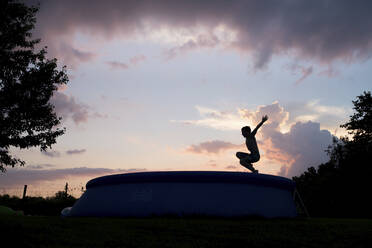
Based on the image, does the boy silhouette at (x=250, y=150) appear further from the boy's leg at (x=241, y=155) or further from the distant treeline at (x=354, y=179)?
the distant treeline at (x=354, y=179)

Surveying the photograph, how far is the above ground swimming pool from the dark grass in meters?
2.80

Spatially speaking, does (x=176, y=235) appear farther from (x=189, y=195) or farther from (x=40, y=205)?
(x=40, y=205)

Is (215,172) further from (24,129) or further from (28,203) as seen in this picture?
(28,203)

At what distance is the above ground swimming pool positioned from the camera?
12398 millimetres

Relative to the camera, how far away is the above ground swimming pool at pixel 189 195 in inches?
488

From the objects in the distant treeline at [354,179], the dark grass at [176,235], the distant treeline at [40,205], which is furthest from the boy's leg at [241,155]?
the distant treeline at [354,179]

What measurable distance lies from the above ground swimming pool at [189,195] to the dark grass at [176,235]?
9.19 ft

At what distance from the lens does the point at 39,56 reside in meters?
22.4

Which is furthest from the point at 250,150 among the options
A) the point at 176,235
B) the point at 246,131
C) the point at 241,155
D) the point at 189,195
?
the point at 176,235

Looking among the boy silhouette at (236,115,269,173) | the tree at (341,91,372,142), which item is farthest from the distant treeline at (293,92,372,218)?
the boy silhouette at (236,115,269,173)

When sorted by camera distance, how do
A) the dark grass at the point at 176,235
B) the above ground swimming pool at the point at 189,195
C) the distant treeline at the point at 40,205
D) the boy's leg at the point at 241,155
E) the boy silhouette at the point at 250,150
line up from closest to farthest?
the dark grass at the point at 176,235, the above ground swimming pool at the point at 189,195, the boy silhouette at the point at 250,150, the boy's leg at the point at 241,155, the distant treeline at the point at 40,205

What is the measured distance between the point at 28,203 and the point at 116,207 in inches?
788

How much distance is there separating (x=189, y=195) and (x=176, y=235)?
469 cm

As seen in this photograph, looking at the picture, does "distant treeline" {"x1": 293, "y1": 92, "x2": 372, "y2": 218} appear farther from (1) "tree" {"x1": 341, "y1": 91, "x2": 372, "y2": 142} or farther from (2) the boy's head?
(2) the boy's head
